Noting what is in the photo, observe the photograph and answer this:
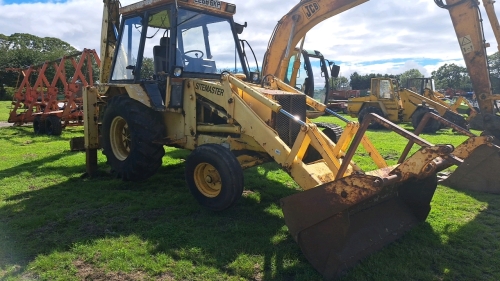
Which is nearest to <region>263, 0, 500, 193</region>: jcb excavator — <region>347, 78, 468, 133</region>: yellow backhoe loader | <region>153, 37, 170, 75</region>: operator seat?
<region>153, 37, 170, 75</region>: operator seat

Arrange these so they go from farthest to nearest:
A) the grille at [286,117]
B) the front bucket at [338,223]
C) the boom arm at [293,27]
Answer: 1. the boom arm at [293,27]
2. the grille at [286,117]
3. the front bucket at [338,223]

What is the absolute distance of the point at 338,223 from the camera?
3.51 metres

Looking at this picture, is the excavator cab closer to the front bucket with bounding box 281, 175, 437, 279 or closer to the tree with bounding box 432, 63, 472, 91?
the front bucket with bounding box 281, 175, 437, 279

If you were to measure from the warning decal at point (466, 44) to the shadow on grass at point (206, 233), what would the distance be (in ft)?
8.98

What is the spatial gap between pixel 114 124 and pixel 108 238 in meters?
2.69

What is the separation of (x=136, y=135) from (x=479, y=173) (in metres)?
5.05

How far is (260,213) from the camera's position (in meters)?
4.95

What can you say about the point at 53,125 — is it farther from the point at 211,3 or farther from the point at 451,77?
the point at 451,77

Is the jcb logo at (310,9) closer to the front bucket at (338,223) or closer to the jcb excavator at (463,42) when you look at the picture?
the jcb excavator at (463,42)

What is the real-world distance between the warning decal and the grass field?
264 centimetres

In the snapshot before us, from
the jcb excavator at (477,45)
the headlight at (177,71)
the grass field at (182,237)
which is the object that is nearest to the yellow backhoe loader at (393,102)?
the jcb excavator at (477,45)

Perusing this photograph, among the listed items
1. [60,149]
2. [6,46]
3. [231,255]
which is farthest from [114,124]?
[6,46]

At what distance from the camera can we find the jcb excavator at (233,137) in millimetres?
3531

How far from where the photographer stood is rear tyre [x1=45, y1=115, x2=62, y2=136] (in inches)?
500
